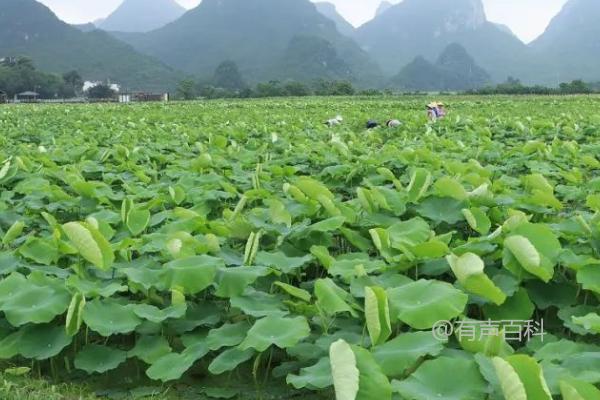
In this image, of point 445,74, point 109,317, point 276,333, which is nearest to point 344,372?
point 276,333

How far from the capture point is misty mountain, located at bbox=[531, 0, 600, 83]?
104125 millimetres

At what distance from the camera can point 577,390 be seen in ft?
4.24

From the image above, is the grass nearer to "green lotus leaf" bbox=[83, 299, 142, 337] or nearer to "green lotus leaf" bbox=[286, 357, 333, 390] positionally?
"green lotus leaf" bbox=[83, 299, 142, 337]

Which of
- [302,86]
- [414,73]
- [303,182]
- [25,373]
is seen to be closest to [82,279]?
[25,373]

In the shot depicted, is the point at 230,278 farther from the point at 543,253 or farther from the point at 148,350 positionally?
the point at 543,253

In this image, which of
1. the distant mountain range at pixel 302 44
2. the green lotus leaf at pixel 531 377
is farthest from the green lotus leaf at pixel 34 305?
the distant mountain range at pixel 302 44

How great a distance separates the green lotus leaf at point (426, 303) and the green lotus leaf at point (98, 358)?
0.85 meters

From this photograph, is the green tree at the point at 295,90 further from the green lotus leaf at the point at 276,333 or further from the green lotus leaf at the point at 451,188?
the green lotus leaf at the point at 276,333

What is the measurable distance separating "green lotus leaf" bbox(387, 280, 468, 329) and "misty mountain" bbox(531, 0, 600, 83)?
10709 cm

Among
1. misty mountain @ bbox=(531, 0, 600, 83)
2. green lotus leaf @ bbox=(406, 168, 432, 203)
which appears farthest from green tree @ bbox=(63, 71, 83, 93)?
misty mountain @ bbox=(531, 0, 600, 83)

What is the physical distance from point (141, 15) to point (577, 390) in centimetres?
18732

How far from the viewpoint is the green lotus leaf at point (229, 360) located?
5.60ft

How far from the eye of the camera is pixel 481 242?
213 cm

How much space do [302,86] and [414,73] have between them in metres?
52.7
